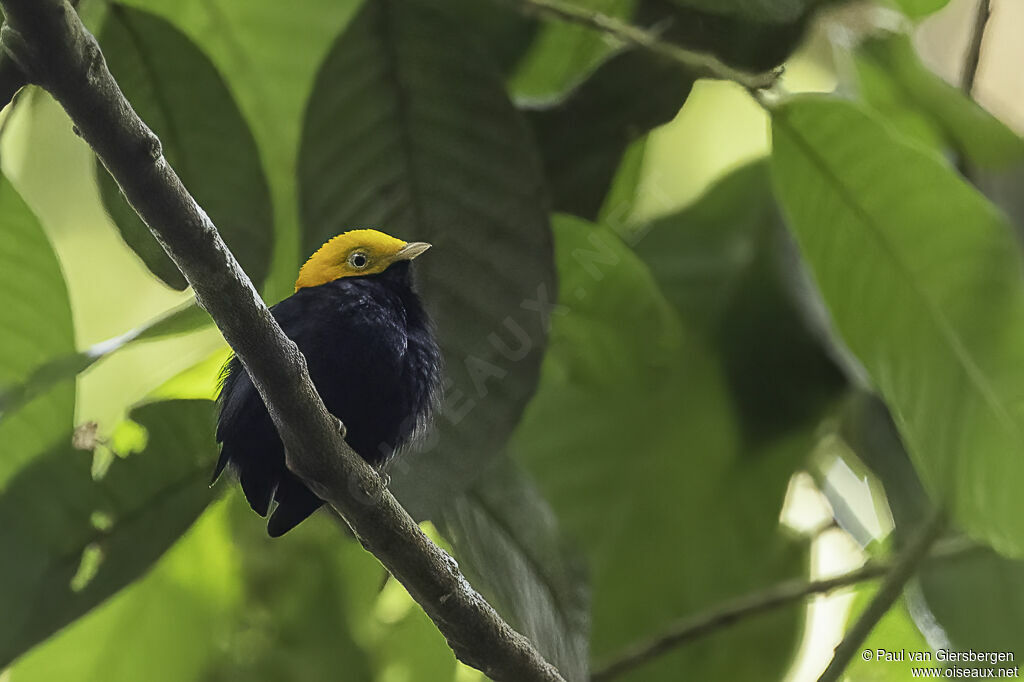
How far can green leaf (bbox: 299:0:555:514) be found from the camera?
69 cm

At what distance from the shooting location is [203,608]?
2.91 feet

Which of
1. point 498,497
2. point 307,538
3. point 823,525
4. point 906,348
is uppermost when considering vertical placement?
point 906,348

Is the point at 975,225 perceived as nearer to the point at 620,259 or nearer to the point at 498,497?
the point at 620,259

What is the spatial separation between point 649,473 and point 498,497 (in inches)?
11.7

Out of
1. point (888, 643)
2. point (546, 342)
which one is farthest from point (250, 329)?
point (888, 643)

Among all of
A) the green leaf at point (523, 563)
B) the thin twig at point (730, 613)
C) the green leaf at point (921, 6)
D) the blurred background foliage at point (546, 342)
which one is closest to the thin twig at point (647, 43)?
the blurred background foliage at point (546, 342)

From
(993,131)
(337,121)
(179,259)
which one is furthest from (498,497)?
(993,131)

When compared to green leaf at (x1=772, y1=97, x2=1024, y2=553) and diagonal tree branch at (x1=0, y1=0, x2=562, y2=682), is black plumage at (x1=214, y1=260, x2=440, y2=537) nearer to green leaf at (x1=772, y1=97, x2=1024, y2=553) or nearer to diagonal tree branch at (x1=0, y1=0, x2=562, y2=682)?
diagonal tree branch at (x1=0, y1=0, x2=562, y2=682)

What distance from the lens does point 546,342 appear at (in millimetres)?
698

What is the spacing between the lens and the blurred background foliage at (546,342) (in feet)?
2.26

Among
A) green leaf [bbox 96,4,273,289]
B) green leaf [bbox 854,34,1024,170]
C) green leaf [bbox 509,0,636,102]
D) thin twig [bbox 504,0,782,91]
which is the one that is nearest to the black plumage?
green leaf [bbox 96,4,273,289]

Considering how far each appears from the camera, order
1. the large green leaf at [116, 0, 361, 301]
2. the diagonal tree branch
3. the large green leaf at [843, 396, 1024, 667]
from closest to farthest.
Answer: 1. the diagonal tree branch
2. the large green leaf at [116, 0, 361, 301]
3. the large green leaf at [843, 396, 1024, 667]

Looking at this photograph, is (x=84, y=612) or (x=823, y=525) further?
(x=823, y=525)

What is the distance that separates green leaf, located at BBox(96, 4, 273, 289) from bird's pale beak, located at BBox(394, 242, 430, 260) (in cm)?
11
